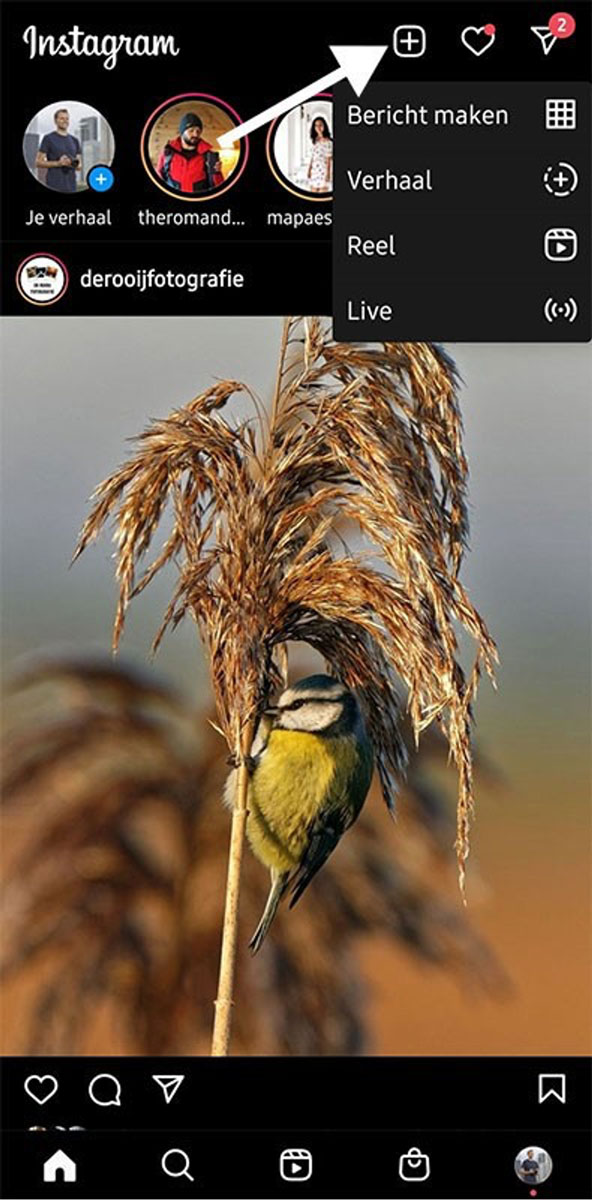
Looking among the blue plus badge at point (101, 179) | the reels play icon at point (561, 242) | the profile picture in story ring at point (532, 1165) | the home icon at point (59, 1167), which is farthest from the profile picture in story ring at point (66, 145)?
the profile picture in story ring at point (532, 1165)

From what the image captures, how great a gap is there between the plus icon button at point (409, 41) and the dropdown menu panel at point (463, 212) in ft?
0.16

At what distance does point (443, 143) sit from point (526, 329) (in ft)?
0.97

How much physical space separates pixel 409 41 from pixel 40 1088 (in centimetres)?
162

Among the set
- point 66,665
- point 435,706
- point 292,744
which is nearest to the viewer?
point 435,706

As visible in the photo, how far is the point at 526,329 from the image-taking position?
2.18 m

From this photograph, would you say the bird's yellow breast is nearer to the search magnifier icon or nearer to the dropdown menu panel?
the search magnifier icon

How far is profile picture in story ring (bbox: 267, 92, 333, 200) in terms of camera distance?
7.07 ft

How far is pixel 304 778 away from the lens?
2.19m

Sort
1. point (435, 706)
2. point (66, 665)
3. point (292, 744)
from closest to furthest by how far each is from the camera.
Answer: point (435, 706)
point (292, 744)
point (66, 665)

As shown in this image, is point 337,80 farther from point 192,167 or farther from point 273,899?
point 273,899

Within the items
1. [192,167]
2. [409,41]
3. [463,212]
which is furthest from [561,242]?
[192,167]

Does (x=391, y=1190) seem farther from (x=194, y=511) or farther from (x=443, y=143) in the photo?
(x=443, y=143)

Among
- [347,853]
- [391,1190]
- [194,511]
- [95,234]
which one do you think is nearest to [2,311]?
[95,234]

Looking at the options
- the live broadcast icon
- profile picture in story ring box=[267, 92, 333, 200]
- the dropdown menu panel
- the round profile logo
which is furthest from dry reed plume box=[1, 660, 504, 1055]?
profile picture in story ring box=[267, 92, 333, 200]
